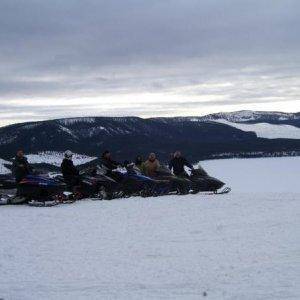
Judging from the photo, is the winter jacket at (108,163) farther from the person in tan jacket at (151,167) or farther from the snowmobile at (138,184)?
the person in tan jacket at (151,167)

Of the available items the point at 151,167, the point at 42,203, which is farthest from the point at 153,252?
the point at 151,167

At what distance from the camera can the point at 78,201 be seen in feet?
49.2

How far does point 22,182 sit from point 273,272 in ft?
27.2

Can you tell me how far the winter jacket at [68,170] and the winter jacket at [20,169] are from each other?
92 centimetres

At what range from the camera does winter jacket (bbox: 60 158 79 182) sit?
49.6 ft

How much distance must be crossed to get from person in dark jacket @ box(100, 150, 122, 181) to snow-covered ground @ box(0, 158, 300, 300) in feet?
9.95

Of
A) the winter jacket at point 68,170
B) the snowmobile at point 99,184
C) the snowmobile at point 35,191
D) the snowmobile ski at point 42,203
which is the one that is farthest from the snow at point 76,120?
the snowmobile ski at point 42,203

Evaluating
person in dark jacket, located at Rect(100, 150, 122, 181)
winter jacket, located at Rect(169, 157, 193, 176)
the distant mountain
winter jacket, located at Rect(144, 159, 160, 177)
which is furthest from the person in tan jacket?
the distant mountain

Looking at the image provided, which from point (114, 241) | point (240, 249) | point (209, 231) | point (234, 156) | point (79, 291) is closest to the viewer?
point (79, 291)

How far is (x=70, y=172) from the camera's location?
50.0 feet

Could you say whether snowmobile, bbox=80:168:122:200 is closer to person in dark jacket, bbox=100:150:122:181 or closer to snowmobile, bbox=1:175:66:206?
person in dark jacket, bbox=100:150:122:181

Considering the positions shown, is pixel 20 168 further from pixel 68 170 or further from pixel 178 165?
pixel 178 165

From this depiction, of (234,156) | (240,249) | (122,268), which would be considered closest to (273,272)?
(240,249)

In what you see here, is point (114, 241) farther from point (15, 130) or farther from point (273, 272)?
point (15, 130)
